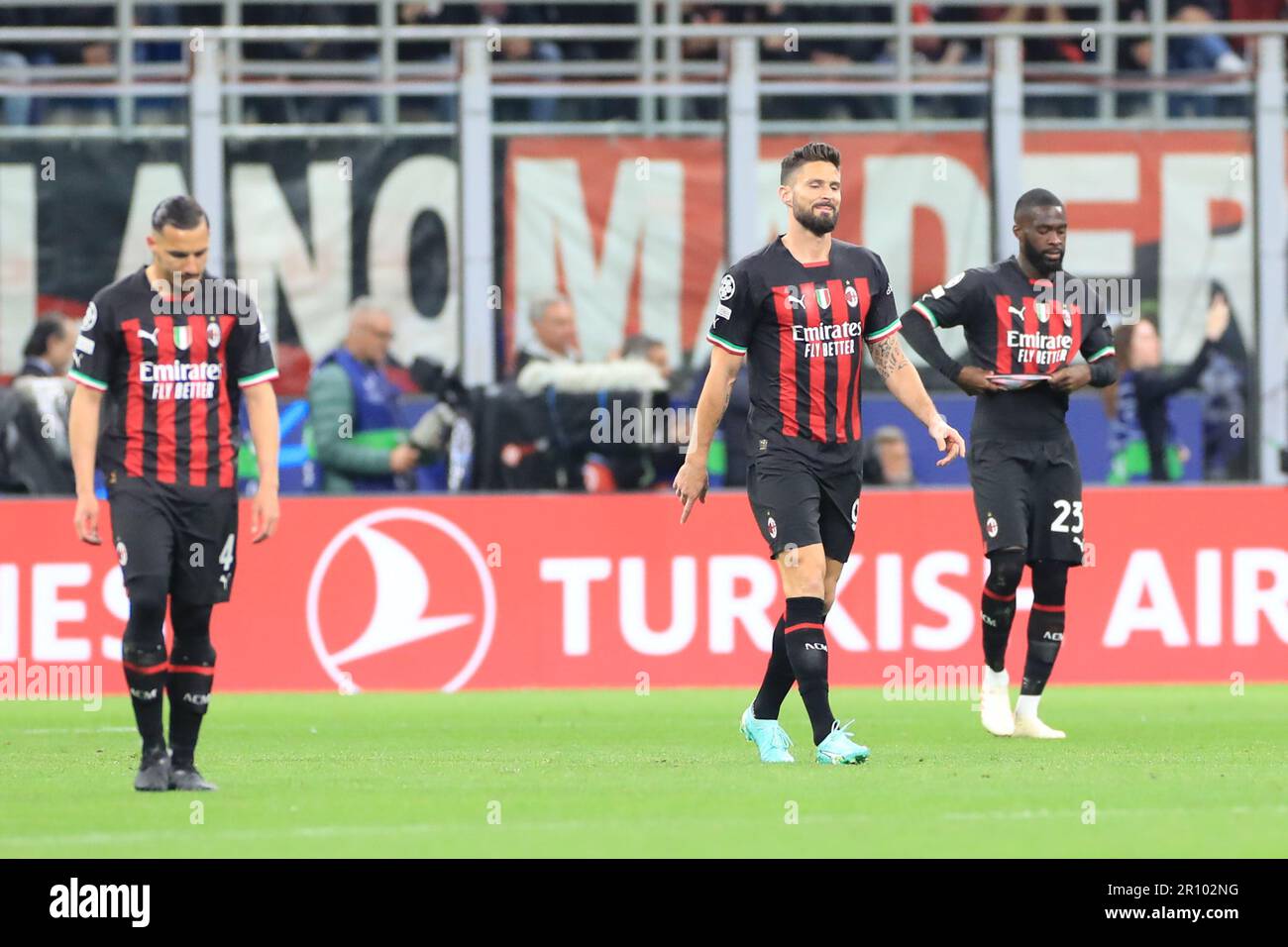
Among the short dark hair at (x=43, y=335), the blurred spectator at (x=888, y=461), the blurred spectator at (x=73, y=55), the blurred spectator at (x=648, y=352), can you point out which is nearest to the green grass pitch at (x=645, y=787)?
the blurred spectator at (x=888, y=461)

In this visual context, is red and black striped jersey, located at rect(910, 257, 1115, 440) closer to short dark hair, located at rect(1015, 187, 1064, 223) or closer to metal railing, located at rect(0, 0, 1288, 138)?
short dark hair, located at rect(1015, 187, 1064, 223)

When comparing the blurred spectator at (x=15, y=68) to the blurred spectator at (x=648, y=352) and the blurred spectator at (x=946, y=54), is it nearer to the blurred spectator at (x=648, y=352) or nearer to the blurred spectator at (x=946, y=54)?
the blurred spectator at (x=648, y=352)

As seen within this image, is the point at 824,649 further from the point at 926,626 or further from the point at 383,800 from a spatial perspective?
the point at 926,626

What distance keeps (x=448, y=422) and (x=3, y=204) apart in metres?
3.89

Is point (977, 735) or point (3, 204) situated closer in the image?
point (977, 735)

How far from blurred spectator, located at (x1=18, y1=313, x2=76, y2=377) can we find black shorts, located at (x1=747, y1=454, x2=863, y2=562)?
25.6 ft

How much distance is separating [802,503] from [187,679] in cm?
245

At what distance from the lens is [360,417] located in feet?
51.6

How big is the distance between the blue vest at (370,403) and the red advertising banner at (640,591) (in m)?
1.41

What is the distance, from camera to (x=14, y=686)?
45.4 ft

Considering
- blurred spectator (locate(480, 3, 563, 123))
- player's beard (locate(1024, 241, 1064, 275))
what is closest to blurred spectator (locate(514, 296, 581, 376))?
blurred spectator (locate(480, 3, 563, 123))

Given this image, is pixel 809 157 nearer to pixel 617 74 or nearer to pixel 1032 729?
pixel 1032 729

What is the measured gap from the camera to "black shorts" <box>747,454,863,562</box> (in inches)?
360
